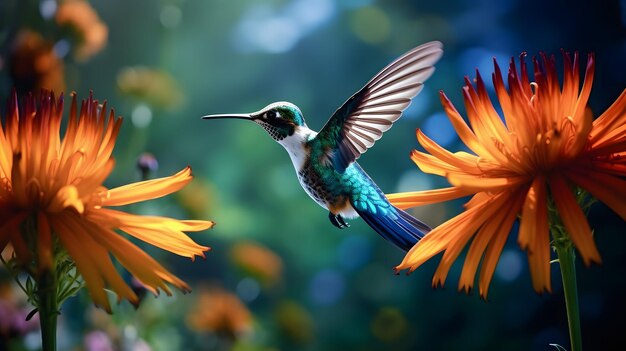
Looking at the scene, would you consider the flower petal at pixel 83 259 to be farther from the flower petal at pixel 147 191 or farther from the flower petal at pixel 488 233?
the flower petal at pixel 488 233

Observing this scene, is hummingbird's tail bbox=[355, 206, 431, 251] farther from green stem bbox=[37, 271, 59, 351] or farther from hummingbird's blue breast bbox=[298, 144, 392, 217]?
green stem bbox=[37, 271, 59, 351]

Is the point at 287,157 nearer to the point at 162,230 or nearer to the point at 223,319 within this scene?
the point at 223,319

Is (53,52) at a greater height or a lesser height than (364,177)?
greater

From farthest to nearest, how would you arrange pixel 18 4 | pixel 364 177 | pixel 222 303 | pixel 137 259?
pixel 18 4 < pixel 222 303 < pixel 364 177 < pixel 137 259

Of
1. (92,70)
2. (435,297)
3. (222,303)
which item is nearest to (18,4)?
(92,70)

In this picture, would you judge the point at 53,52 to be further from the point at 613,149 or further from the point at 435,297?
the point at 613,149

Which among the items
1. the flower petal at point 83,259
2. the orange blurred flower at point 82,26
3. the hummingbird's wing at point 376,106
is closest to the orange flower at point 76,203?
the flower petal at point 83,259

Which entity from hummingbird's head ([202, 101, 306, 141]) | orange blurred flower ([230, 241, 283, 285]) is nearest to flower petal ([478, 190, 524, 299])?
hummingbird's head ([202, 101, 306, 141])
